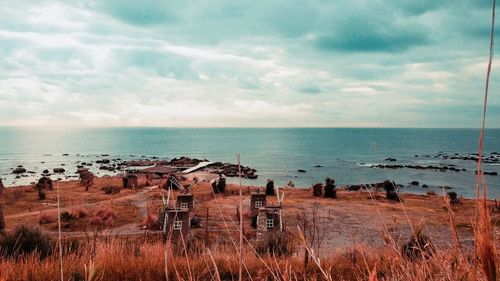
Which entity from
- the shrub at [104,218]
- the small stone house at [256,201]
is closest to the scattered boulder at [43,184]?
the shrub at [104,218]

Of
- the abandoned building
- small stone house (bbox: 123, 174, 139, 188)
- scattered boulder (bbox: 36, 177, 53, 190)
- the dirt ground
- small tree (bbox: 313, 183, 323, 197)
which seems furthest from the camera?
small stone house (bbox: 123, 174, 139, 188)

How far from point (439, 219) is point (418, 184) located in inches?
1329

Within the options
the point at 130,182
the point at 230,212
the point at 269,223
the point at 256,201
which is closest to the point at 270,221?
the point at 269,223

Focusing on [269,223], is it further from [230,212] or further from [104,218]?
[104,218]

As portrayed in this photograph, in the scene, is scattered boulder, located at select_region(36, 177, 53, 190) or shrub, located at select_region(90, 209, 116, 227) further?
scattered boulder, located at select_region(36, 177, 53, 190)

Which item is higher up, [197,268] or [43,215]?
[197,268]

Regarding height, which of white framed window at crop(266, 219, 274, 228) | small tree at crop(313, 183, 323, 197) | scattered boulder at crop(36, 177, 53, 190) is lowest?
small tree at crop(313, 183, 323, 197)

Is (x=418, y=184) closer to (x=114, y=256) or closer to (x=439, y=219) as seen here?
(x=439, y=219)

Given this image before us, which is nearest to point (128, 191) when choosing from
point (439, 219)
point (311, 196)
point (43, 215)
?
point (43, 215)

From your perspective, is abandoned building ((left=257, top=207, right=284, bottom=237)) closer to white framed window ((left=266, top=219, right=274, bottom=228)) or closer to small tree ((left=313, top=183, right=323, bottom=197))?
white framed window ((left=266, top=219, right=274, bottom=228))

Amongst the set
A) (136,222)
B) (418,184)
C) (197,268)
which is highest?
(197,268)

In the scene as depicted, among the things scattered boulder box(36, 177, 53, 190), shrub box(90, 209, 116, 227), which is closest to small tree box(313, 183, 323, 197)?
shrub box(90, 209, 116, 227)

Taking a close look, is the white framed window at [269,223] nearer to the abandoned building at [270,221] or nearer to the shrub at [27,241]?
the abandoned building at [270,221]

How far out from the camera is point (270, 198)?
106 feet
